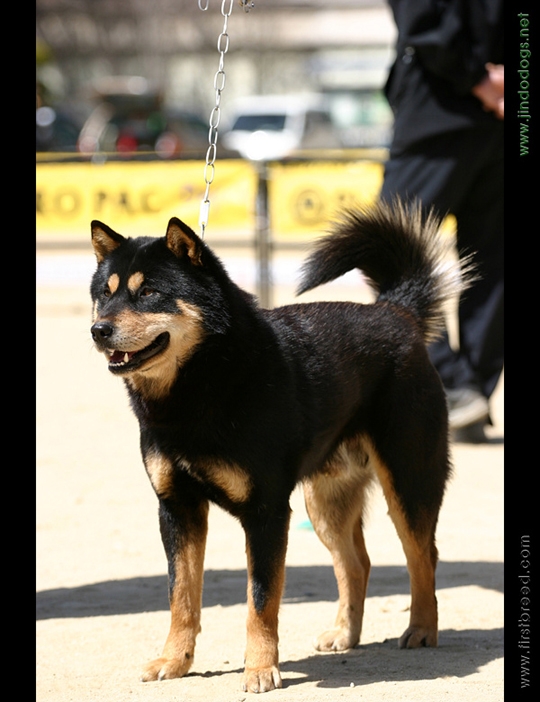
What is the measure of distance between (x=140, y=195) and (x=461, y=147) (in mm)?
7333

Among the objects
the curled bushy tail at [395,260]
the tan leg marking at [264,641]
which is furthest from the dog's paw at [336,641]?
the curled bushy tail at [395,260]

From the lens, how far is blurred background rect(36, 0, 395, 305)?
43.5 feet

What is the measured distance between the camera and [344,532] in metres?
4.49

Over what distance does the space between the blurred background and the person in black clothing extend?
3.06 ft

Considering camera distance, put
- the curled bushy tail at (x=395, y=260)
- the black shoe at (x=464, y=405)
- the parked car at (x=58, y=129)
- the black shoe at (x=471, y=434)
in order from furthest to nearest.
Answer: the parked car at (x=58, y=129), the black shoe at (x=471, y=434), the black shoe at (x=464, y=405), the curled bushy tail at (x=395, y=260)

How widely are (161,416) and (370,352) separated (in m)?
0.89

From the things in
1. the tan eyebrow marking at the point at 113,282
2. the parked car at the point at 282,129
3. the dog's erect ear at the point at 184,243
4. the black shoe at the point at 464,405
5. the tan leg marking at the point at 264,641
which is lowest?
the tan leg marking at the point at 264,641

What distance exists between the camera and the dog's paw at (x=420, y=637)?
4.29 meters

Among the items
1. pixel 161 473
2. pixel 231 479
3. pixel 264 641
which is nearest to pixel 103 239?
pixel 161 473

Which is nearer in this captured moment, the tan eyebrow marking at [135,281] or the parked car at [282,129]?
the tan eyebrow marking at [135,281]

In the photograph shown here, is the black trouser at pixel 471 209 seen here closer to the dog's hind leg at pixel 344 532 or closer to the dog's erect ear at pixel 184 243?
the dog's hind leg at pixel 344 532

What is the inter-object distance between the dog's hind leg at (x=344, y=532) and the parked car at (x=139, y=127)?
1109 inches

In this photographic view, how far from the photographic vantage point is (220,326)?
3816mm
